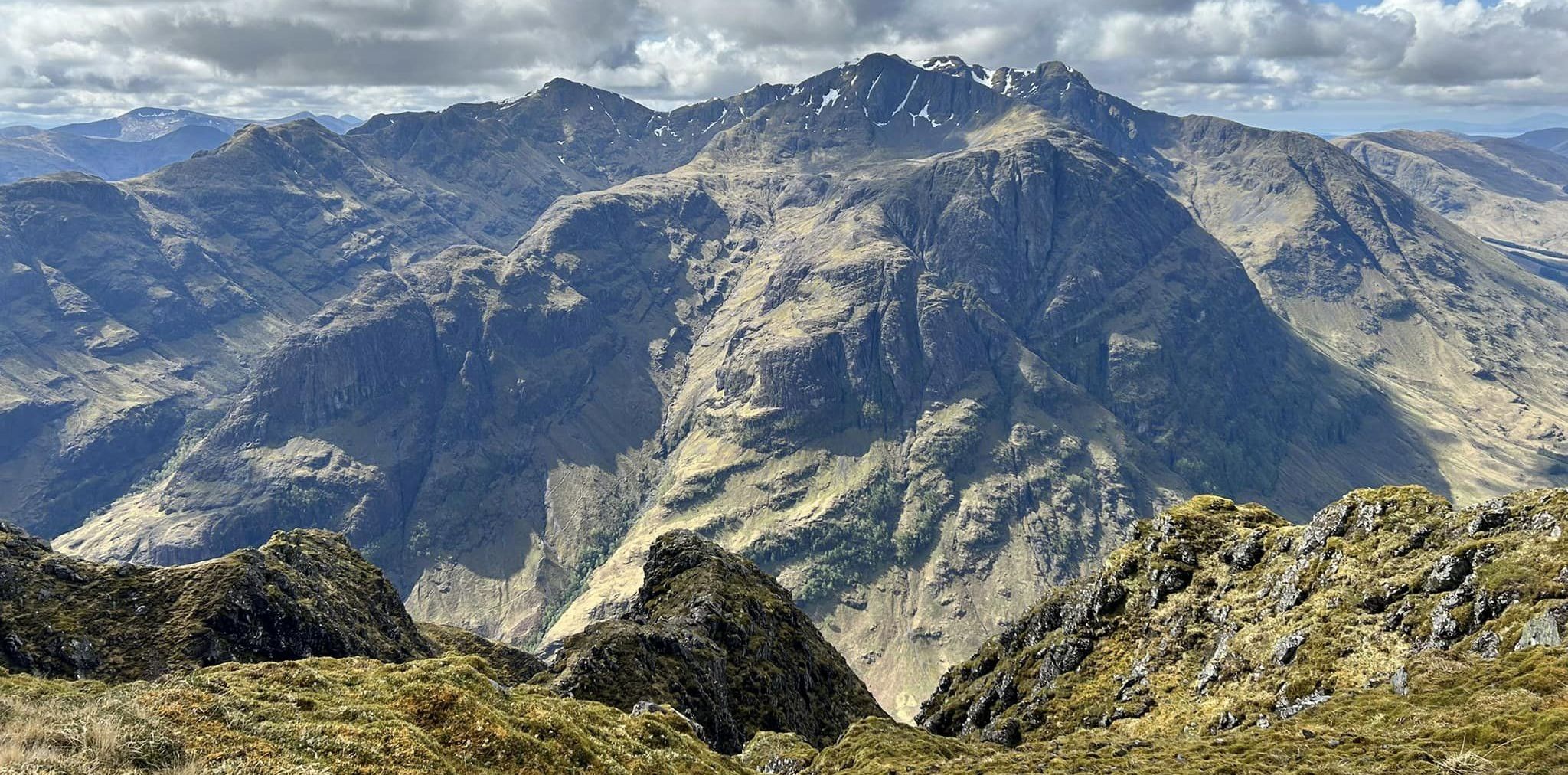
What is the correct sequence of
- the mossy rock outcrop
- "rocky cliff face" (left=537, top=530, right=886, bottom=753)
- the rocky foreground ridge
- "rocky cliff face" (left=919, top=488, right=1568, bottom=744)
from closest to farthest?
the rocky foreground ridge
"rocky cliff face" (left=919, top=488, right=1568, bottom=744)
the mossy rock outcrop
"rocky cliff face" (left=537, top=530, right=886, bottom=753)

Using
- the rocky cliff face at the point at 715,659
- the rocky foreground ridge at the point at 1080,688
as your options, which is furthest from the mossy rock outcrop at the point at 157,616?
the rocky cliff face at the point at 715,659

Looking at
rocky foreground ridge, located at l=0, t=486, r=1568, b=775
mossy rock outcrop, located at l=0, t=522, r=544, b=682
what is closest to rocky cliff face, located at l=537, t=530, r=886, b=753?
rocky foreground ridge, located at l=0, t=486, r=1568, b=775

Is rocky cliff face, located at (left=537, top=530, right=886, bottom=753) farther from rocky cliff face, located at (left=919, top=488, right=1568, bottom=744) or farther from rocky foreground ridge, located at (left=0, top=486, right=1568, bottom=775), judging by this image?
rocky cliff face, located at (left=919, top=488, right=1568, bottom=744)

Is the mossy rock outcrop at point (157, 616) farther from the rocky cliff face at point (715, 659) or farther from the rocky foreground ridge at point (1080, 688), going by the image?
the rocky cliff face at point (715, 659)

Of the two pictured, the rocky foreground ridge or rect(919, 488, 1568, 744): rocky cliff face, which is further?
rect(919, 488, 1568, 744): rocky cliff face

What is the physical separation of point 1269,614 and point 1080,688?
2183cm

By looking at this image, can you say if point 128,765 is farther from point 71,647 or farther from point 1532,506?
point 1532,506

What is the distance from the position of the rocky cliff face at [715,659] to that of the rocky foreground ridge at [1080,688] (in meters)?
0.45

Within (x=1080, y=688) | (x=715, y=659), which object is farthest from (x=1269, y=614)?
(x=715, y=659)

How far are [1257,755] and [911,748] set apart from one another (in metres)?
33.5

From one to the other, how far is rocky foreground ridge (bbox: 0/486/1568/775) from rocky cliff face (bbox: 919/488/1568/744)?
25 centimetres

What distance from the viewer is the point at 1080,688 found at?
86562mm

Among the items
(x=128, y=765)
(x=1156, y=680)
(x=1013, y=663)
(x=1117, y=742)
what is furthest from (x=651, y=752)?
(x=1013, y=663)

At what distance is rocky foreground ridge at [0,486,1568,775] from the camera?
31.9m
